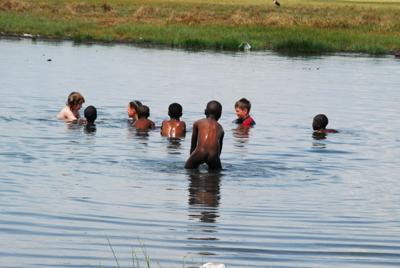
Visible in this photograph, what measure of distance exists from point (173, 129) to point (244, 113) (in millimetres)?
2683

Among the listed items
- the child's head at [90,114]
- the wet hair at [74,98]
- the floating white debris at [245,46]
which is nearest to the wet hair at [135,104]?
the child's head at [90,114]

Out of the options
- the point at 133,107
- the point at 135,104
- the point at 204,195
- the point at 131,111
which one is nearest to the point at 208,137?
the point at 204,195

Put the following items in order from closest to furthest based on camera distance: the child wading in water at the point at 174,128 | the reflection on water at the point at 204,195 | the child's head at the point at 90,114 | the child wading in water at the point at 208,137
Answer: the reflection on water at the point at 204,195 < the child wading in water at the point at 208,137 < the child wading in water at the point at 174,128 < the child's head at the point at 90,114

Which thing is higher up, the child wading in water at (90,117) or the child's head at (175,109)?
the child's head at (175,109)

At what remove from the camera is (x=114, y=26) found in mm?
58094

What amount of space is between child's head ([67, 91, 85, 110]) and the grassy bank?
2847 centimetres

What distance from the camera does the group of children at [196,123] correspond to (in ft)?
51.7

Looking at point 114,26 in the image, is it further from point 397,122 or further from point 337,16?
point 397,122

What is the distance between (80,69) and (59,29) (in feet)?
60.7

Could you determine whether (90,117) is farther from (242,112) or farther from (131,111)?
(242,112)

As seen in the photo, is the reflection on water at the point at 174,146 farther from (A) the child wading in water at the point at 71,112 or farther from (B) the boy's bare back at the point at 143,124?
(A) the child wading in water at the point at 71,112

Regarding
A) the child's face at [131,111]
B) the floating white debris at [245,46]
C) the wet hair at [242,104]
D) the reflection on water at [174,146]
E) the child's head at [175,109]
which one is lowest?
the floating white debris at [245,46]

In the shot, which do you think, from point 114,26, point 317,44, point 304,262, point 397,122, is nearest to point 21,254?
point 304,262

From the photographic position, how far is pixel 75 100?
2262cm
